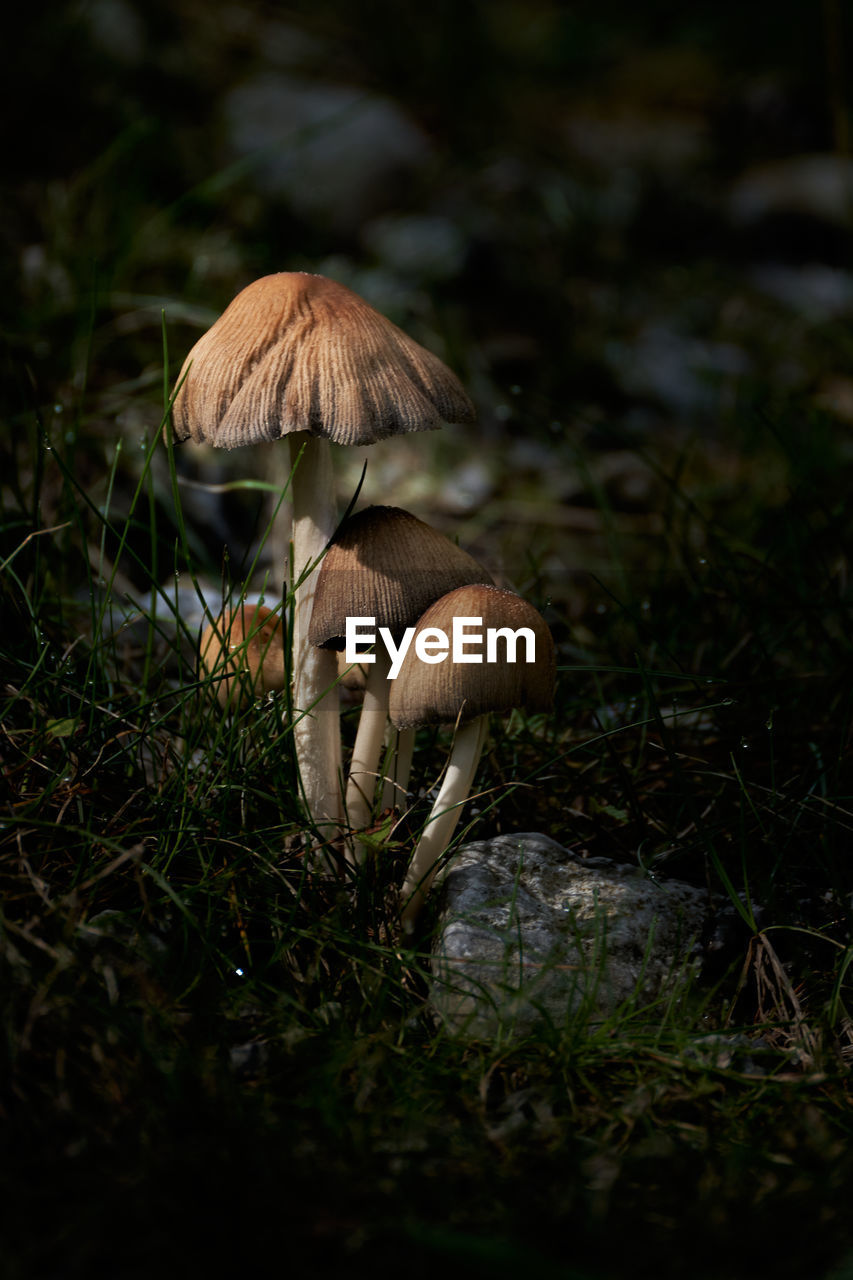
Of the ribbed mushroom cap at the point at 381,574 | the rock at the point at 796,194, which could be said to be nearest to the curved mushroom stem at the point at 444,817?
the ribbed mushroom cap at the point at 381,574

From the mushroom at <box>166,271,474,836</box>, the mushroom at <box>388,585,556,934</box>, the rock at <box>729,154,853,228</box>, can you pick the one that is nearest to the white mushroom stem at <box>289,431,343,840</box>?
the mushroom at <box>166,271,474,836</box>

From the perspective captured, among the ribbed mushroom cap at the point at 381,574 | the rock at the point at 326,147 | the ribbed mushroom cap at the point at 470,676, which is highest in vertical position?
the rock at the point at 326,147

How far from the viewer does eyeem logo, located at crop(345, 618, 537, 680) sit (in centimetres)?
165

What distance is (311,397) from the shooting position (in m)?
1.66

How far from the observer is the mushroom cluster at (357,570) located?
1663 mm

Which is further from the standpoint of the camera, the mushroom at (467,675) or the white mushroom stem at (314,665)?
the white mushroom stem at (314,665)

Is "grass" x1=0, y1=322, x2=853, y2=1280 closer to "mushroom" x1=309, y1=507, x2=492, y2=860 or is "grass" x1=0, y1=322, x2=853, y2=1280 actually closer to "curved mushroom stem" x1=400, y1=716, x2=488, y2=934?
"curved mushroom stem" x1=400, y1=716, x2=488, y2=934

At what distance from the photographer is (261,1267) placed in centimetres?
109

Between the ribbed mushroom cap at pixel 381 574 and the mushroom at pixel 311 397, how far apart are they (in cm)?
7

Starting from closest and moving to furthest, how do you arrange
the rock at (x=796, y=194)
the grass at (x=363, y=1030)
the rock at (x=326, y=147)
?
the grass at (x=363, y=1030), the rock at (x=326, y=147), the rock at (x=796, y=194)

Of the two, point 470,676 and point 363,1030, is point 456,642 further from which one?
point 363,1030

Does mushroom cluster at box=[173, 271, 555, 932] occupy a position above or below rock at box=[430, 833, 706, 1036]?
above

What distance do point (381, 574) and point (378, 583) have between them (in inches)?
0.7

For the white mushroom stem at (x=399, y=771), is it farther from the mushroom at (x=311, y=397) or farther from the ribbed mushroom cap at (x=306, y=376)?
the ribbed mushroom cap at (x=306, y=376)
